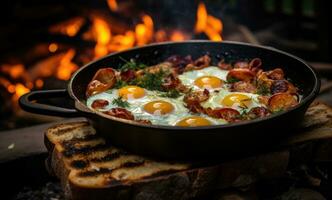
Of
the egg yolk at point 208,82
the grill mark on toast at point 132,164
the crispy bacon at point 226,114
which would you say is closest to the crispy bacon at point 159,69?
the egg yolk at point 208,82

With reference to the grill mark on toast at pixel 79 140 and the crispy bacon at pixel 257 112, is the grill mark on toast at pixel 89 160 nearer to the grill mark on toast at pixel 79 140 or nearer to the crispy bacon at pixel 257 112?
the grill mark on toast at pixel 79 140

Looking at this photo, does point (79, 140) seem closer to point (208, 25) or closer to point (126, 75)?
point (126, 75)

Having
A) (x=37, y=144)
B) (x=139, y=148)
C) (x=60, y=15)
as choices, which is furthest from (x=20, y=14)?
(x=139, y=148)

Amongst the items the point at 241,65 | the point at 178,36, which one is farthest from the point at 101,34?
the point at 241,65

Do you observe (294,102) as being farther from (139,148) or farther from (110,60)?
(110,60)

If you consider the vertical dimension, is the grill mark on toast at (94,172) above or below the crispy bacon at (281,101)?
below

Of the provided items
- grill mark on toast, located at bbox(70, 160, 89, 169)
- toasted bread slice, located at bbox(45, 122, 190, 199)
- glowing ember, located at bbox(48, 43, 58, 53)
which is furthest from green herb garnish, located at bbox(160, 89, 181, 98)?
glowing ember, located at bbox(48, 43, 58, 53)
